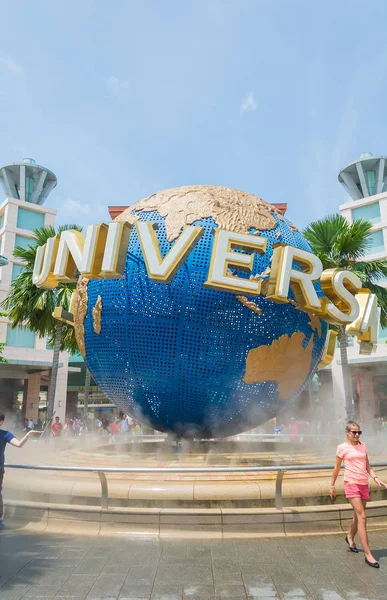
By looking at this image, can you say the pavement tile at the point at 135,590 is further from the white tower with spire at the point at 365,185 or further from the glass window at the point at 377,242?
the white tower with spire at the point at 365,185

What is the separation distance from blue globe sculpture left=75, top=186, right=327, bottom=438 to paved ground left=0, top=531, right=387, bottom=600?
3.01 metres

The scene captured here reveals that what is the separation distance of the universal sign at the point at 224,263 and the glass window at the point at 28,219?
2985 cm

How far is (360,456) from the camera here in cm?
468

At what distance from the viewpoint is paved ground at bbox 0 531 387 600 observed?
359 centimetres

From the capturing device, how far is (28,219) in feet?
118

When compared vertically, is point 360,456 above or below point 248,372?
below

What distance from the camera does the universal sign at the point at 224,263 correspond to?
7059 millimetres

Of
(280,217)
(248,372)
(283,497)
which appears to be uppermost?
(280,217)

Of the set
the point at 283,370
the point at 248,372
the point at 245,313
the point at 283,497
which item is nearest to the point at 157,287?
the point at 245,313

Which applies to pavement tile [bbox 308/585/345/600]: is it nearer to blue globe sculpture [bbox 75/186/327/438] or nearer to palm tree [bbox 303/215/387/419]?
blue globe sculpture [bbox 75/186/327/438]

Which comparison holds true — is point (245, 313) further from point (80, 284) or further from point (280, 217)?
point (80, 284)

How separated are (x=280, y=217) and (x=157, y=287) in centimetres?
306

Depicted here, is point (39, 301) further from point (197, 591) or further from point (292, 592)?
point (292, 592)

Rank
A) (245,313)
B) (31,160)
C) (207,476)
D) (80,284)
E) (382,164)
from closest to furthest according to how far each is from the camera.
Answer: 1. (207,476)
2. (245,313)
3. (80,284)
4. (382,164)
5. (31,160)
